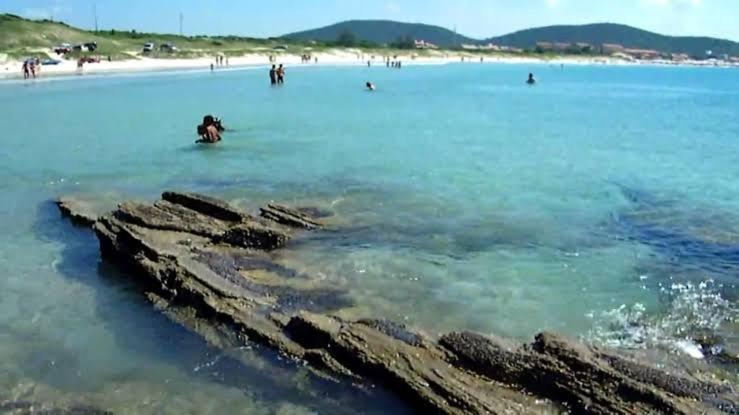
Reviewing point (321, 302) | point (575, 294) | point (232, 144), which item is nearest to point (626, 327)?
point (575, 294)

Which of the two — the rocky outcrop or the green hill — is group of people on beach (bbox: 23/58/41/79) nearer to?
the green hill

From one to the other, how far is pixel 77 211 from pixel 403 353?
12504 millimetres

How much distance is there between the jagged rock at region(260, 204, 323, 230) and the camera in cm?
1753

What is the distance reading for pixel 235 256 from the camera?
48.1 ft

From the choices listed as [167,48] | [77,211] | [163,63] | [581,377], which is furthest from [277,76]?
[581,377]

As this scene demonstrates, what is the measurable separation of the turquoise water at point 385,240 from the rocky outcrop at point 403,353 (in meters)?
0.47

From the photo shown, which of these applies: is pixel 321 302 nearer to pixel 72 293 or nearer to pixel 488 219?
pixel 72 293

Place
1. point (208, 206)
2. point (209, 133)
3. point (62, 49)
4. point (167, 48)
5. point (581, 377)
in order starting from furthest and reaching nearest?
point (167, 48)
point (62, 49)
point (209, 133)
point (208, 206)
point (581, 377)

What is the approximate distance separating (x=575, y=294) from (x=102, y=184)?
16392mm

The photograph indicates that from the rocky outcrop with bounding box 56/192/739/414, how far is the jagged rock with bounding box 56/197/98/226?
4402 mm

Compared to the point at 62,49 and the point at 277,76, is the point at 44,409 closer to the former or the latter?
the point at 277,76

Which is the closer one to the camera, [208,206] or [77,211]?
[208,206]

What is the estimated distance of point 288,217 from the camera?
58.3 feet

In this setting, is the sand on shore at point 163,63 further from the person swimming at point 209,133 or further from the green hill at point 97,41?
the person swimming at point 209,133
